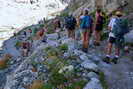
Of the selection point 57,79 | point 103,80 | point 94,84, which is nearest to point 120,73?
point 103,80

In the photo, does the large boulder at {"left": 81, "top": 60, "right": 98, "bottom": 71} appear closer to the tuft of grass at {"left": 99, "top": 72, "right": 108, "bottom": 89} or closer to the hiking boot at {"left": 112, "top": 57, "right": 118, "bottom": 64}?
the tuft of grass at {"left": 99, "top": 72, "right": 108, "bottom": 89}

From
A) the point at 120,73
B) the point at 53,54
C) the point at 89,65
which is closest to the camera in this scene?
the point at 120,73

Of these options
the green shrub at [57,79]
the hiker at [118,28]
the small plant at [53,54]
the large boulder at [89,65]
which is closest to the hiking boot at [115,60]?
the hiker at [118,28]

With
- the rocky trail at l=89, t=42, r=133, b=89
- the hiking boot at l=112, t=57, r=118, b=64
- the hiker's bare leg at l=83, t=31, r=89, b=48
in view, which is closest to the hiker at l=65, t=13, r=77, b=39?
the hiker's bare leg at l=83, t=31, r=89, b=48

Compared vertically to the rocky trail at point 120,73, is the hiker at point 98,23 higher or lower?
higher

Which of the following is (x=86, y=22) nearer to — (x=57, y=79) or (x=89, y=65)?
(x=89, y=65)

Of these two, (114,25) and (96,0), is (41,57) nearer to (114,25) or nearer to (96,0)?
(114,25)

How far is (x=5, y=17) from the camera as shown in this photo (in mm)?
105188

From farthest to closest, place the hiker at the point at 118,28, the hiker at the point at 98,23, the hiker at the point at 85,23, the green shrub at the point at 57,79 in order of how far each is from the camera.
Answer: the hiker at the point at 98,23, the hiker at the point at 85,23, the hiker at the point at 118,28, the green shrub at the point at 57,79

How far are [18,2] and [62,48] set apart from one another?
11087 cm

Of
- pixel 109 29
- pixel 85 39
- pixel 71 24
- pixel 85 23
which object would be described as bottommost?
pixel 85 39

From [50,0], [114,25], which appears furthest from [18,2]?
[114,25]

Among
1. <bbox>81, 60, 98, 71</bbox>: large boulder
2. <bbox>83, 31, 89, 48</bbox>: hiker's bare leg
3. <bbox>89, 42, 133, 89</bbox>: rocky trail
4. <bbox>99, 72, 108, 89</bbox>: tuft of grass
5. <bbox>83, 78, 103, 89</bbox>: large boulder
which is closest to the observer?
<bbox>83, 78, 103, 89</bbox>: large boulder

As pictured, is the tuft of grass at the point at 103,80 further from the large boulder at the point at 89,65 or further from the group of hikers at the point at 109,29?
the group of hikers at the point at 109,29
